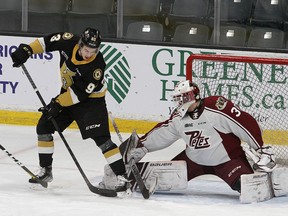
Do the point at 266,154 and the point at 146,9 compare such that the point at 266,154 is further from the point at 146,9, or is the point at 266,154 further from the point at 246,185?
Result: the point at 146,9

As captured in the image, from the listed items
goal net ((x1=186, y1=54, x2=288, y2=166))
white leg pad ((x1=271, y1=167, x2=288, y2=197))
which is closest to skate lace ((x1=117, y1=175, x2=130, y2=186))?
white leg pad ((x1=271, y1=167, x2=288, y2=197))

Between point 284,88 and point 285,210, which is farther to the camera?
point 284,88

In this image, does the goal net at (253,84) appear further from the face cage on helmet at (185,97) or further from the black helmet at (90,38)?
the black helmet at (90,38)

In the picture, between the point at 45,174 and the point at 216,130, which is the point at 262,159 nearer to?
the point at 216,130

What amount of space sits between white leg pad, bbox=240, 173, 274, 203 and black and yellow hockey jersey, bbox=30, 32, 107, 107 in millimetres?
960

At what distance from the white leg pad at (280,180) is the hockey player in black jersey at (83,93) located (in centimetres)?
80

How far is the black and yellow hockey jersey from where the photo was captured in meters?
5.26

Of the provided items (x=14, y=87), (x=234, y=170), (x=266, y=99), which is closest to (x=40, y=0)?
(x=14, y=87)

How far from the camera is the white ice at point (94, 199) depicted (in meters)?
4.92

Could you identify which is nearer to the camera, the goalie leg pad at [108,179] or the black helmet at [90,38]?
the black helmet at [90,38]

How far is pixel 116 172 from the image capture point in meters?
5.32

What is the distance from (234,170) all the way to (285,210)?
1.20 ft

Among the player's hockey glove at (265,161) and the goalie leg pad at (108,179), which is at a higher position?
the player's hockey glove at (265,161)

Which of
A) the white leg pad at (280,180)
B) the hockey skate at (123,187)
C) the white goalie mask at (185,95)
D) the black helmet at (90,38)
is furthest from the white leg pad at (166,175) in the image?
the black helmet at (90,38)
